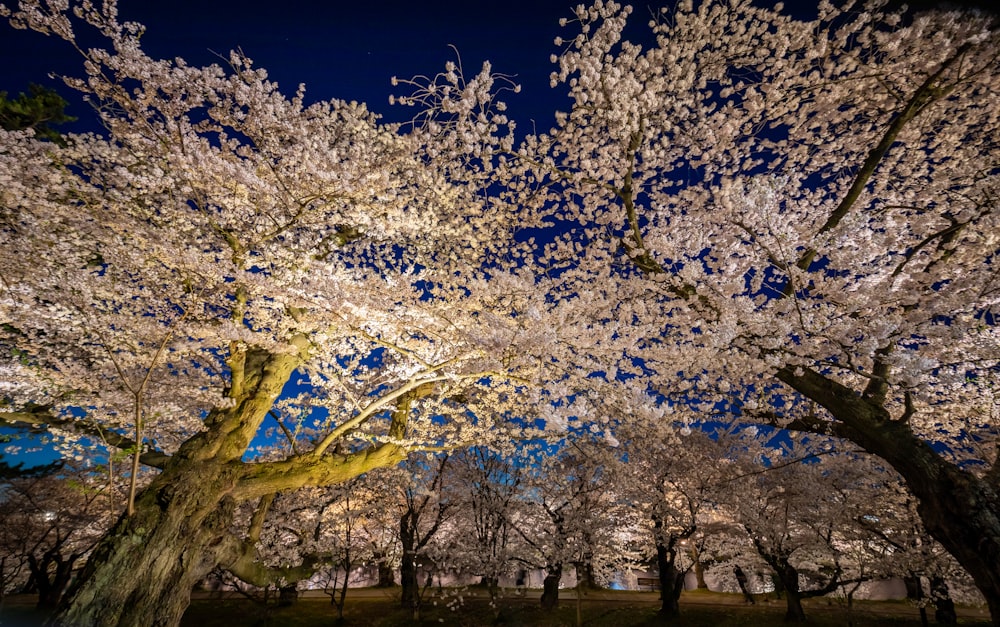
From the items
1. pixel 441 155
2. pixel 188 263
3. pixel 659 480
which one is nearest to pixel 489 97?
pixel 441 155

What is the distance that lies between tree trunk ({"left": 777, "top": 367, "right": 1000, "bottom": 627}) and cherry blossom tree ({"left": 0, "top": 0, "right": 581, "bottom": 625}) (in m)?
4.34

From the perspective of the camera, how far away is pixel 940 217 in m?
6.97

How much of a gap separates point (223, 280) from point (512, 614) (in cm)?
1756

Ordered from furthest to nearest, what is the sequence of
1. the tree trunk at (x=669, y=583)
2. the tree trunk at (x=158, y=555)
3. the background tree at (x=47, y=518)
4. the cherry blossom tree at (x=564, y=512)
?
the background tree at (x=47, y=518)
the cherry blossom tree at (x=564, y=512)
the tree trunk at (x=669, y=583)
the tree trunk at (x=158, y=555)

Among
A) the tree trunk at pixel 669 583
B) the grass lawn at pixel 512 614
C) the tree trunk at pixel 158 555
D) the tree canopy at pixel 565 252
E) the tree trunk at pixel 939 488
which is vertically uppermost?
the tree canopy at pixel 565 252

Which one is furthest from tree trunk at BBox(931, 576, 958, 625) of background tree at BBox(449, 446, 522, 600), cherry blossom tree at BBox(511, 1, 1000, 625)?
background tree at BBox(449, 446, 522, 600)

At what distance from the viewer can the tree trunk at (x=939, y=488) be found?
4762mm

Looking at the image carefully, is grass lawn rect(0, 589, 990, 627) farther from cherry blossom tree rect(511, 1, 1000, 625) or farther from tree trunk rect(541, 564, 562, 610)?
cherry blossom tree rect(511, 1, 1000, 625)

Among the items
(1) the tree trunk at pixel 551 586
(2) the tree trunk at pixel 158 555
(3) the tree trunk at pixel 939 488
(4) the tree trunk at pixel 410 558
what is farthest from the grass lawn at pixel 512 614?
(3) the tree trunk at pixel 939 488

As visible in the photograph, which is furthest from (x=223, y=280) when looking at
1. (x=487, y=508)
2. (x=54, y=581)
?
(x=54, y=581)

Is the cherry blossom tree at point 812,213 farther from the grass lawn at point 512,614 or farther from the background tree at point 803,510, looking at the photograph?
the grass lawn at point 512,614

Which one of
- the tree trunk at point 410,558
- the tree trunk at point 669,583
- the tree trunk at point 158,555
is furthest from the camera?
the tree trunk at point 669,583

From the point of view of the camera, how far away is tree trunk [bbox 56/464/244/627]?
500cm

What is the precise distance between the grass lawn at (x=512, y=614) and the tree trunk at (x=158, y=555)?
40.3 ft
